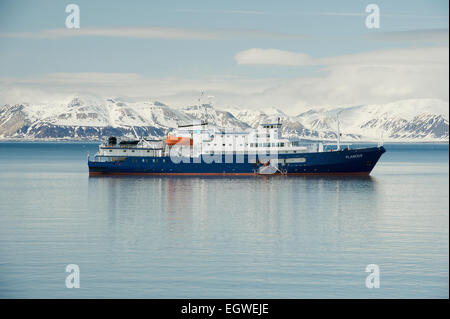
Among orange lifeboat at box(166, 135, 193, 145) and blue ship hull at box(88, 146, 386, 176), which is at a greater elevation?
orange lifeboat at box(166, 135, 193, 145)

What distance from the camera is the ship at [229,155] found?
3644 inches

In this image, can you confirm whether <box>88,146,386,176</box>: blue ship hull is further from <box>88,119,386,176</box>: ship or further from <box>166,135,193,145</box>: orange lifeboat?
<box>166,135,193,145</box>: orange lifeboat

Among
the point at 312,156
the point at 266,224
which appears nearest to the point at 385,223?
the point at 266,224

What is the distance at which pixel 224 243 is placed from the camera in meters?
37.8

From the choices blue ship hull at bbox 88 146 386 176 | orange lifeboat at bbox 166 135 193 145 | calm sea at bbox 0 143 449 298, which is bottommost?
calm sea at bbox 0 143 449 298

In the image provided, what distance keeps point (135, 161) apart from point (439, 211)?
2033 inches

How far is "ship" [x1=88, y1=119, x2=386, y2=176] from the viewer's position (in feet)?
304

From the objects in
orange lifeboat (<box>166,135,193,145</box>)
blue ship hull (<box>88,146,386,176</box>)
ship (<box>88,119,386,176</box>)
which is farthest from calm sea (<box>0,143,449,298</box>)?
orange lifeboat (<box>166,135,193,145</box>)

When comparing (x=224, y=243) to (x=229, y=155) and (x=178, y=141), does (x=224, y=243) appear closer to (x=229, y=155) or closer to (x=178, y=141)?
(x=229, y=155)

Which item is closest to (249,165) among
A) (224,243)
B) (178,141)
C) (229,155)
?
(229,155)

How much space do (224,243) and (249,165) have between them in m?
55.8

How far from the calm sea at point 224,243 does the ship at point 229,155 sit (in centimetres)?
2256

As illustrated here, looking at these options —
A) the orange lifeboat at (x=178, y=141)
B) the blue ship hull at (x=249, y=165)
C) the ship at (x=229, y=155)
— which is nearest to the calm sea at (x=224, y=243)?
the blue ship hull at (x=249, y=165)

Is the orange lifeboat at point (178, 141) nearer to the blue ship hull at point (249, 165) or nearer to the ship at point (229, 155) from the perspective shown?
the ship at point (229, 155)
